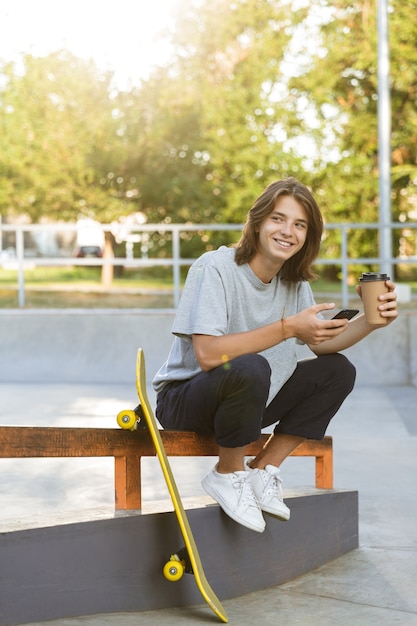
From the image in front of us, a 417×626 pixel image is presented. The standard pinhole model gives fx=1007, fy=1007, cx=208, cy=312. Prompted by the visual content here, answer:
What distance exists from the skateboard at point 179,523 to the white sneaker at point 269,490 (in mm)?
372

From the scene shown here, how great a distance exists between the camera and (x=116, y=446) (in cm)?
340

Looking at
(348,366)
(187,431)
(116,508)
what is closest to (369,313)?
(348,366)

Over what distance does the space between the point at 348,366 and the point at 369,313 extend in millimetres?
450

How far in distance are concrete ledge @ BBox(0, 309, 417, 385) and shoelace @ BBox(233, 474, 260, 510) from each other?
768 centimetres

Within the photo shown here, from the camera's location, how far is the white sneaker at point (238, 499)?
11.6ft

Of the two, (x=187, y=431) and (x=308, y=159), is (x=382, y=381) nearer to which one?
(x=187, y=431)

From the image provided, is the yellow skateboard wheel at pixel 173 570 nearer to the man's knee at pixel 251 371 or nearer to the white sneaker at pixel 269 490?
the white sneaker at pixel 269 490

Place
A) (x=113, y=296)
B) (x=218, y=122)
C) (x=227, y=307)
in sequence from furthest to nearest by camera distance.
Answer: (x=218, y=122) < (x=113, y=296) < (x=227, y=307)

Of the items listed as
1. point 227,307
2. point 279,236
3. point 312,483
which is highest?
point 279,236

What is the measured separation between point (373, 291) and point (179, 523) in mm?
1007

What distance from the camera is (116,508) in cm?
346

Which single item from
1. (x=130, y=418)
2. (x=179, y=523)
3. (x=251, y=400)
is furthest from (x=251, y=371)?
(x=179, y=523)

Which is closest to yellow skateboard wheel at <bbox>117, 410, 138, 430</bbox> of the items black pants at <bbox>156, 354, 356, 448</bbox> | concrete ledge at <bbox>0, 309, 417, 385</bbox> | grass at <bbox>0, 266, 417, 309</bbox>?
black pants at <bbox>156, 354, 356, 448</bbox>

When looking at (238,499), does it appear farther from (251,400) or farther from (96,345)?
(96,345)
